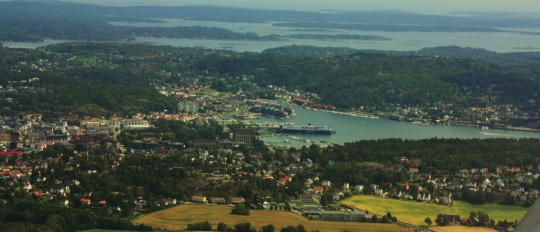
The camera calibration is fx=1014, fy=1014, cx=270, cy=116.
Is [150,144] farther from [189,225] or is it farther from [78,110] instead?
[189,225]

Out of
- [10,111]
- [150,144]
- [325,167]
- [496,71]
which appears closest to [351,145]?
[325,167]

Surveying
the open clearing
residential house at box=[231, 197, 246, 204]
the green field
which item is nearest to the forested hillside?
the green field

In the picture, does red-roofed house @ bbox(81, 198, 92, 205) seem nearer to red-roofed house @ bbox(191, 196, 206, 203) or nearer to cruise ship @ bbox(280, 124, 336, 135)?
red-roofed house @ bbox(191, 196, 206, 203)

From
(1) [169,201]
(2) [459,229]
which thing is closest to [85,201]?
(1) [169,201]

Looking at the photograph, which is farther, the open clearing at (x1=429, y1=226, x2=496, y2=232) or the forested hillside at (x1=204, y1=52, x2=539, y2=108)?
the forested hillside at (x1=204, y1=52, x2=539, y2=108)

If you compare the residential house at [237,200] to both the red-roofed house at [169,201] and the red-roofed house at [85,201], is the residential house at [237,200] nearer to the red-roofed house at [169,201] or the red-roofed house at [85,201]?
the red-roofed house at [169,201]

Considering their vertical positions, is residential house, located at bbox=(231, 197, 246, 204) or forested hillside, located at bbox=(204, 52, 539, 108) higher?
residential house, located at bbox=(231, 197, 246, 204)

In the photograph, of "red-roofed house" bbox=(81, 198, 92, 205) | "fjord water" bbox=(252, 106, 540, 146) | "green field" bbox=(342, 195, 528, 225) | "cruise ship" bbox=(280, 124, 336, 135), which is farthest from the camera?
"cruise ship" bbox=(280, 124, 336, 135)
